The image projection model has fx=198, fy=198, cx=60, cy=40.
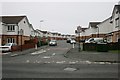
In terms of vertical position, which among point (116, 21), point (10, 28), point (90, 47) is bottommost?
point (90, 47)

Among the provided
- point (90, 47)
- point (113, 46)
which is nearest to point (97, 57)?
point (90, 47)

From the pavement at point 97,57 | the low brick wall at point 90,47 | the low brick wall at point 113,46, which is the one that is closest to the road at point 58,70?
the pavement at point 97,57

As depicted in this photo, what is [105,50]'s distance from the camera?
27844 mm

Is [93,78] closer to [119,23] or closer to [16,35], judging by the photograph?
→ [119,23]

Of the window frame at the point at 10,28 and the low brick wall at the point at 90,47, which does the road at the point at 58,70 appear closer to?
the low brick wall at the point at 90,47

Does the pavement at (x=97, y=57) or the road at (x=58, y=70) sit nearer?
the road at (x=58, y=70)

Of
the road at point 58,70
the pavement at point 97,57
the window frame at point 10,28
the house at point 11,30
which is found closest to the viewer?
the road at point 58,70

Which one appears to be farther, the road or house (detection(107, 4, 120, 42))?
house (detection(107, 4, 120, 42))

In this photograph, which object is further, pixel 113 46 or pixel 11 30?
pixel 11 30

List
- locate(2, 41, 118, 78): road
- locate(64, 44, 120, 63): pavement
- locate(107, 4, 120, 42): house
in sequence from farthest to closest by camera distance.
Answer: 1. locate(107, 4, 120, 42): house
2. locate(64, 44, 120, 63): pavement
3. locate(2, 41, 118, 78): road

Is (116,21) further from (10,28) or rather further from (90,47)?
(10,28)

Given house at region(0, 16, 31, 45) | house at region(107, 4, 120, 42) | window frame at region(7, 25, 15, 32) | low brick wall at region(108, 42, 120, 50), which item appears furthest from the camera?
window frame at region(7, 25, 15, 32)

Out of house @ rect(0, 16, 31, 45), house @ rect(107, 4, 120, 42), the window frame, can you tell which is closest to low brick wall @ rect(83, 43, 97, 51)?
house @ rect(107, 4, 120, 42)

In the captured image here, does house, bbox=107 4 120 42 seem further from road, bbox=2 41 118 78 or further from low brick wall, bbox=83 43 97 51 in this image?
road, bbox=2 41 118 78
